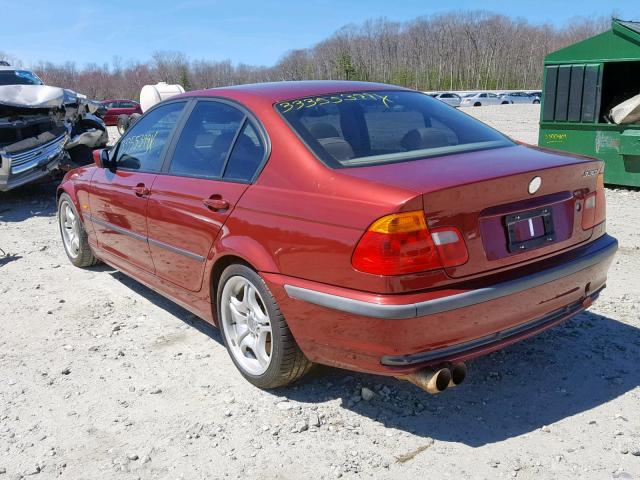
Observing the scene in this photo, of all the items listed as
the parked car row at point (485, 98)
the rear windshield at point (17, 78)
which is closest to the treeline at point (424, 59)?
the parked car row at point (485, 98)

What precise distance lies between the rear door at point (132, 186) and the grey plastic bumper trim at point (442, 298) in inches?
66.6

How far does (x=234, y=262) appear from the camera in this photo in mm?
3234

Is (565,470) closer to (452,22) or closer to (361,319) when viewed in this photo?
(361,319)

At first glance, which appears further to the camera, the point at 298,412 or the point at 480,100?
the point at 480,100

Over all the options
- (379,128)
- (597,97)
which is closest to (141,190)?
(379,128)

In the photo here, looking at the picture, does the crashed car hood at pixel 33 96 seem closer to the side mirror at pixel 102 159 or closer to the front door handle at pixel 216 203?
the side mirror at pixel 102 159

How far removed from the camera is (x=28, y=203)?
940cm

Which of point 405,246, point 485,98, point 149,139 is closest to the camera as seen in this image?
point 405,246

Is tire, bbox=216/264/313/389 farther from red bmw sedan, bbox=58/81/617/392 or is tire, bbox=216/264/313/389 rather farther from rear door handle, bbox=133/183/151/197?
rear door handle, bbox=133/183/151/197

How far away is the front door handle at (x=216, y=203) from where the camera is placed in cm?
321

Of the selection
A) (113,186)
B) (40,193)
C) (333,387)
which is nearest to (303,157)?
(333,387)

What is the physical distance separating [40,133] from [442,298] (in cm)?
851

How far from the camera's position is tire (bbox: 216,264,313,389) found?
2.96 metres

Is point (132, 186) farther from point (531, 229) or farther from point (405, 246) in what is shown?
point (531, 229)
